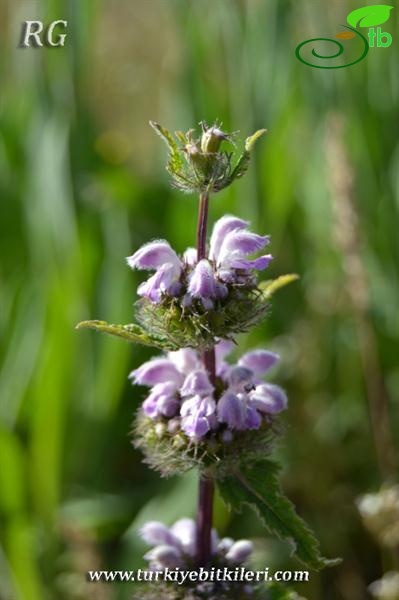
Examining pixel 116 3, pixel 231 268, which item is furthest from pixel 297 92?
pixel 116 3

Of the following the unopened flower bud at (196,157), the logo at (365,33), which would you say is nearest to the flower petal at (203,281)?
the unopened flower bud at (196,157)

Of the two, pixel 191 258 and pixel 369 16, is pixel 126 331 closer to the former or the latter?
pixel 191 258

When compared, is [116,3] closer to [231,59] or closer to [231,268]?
[231,59]

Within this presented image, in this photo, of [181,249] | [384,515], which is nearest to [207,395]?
[384,515]

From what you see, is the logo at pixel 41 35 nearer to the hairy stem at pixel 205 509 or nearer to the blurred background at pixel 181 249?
the blurred background at pixel 181 249

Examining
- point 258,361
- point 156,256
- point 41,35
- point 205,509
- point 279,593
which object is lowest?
point 279,593

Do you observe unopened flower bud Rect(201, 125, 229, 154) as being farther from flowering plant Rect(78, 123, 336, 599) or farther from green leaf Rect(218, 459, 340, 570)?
green leaf Rect(218, 459, 340, 570)
